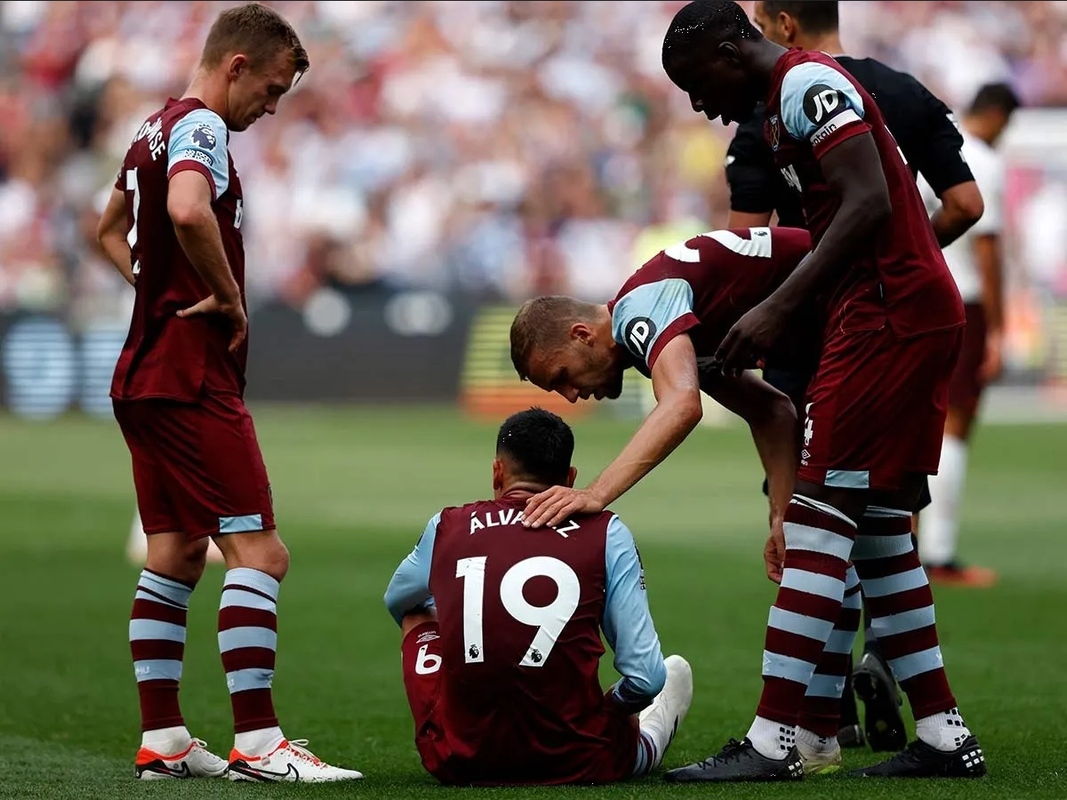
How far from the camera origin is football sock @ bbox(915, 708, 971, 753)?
4680 mm

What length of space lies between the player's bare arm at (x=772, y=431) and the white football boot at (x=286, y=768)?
1.37 metres

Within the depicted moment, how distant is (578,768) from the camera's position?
4574 millimetres

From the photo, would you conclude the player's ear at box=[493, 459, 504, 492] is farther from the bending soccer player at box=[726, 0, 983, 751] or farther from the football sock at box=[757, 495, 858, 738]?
the bending soccer player at box=[726, 0, 983, 751]

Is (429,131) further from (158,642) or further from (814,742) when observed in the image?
(814,742)

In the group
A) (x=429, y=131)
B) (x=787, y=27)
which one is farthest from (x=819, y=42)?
(x=429, y=131)

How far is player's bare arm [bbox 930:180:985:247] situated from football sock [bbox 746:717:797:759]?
191cm

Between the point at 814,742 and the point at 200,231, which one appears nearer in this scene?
the point at 200,231

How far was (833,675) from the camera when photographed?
5.11 m

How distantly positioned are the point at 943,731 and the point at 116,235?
2.85m

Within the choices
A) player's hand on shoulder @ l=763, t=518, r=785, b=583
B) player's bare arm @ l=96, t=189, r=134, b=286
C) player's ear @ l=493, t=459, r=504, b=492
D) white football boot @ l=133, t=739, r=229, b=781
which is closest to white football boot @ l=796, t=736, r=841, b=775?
player's hand on shoulder @ l=763, t=518, r=785, b=583

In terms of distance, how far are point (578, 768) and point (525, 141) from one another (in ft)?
66.9

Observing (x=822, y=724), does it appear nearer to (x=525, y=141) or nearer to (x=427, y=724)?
(x=427, y=724)

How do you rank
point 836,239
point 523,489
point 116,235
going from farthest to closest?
point 116,235 → point 523,489 → point 836,239

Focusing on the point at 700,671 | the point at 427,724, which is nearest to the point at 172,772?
the point at 427,724
